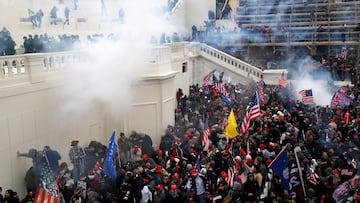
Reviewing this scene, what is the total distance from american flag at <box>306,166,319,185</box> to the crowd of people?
19 millimetres

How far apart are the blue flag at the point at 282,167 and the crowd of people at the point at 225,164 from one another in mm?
56

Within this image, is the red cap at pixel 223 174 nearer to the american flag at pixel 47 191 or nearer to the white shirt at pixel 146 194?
the white shirt at pixel 146 194

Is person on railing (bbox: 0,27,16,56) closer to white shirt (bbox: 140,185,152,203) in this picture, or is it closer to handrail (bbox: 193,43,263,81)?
white shirt (bbox: 140,185,152,203)

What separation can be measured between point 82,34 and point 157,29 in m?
5.90

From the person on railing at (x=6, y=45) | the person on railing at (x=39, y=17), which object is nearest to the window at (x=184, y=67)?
the person on railing at (x=39, y=17)

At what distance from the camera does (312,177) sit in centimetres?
995

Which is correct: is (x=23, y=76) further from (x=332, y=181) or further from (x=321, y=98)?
(x=321, y=98)

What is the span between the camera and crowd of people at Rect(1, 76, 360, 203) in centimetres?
954

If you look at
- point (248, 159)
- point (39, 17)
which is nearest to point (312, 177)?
point (248, 159)

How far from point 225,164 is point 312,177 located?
1880 mm

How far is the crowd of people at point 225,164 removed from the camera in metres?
9.54

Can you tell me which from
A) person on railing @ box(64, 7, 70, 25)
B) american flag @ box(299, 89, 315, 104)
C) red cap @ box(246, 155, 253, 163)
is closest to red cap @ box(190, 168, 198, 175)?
red cap @ box(246, 155, 253, 163)

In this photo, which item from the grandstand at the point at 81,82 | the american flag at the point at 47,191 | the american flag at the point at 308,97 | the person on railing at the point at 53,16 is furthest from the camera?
the person on railing at the point at 53,16

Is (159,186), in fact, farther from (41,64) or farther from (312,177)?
(41,64)
